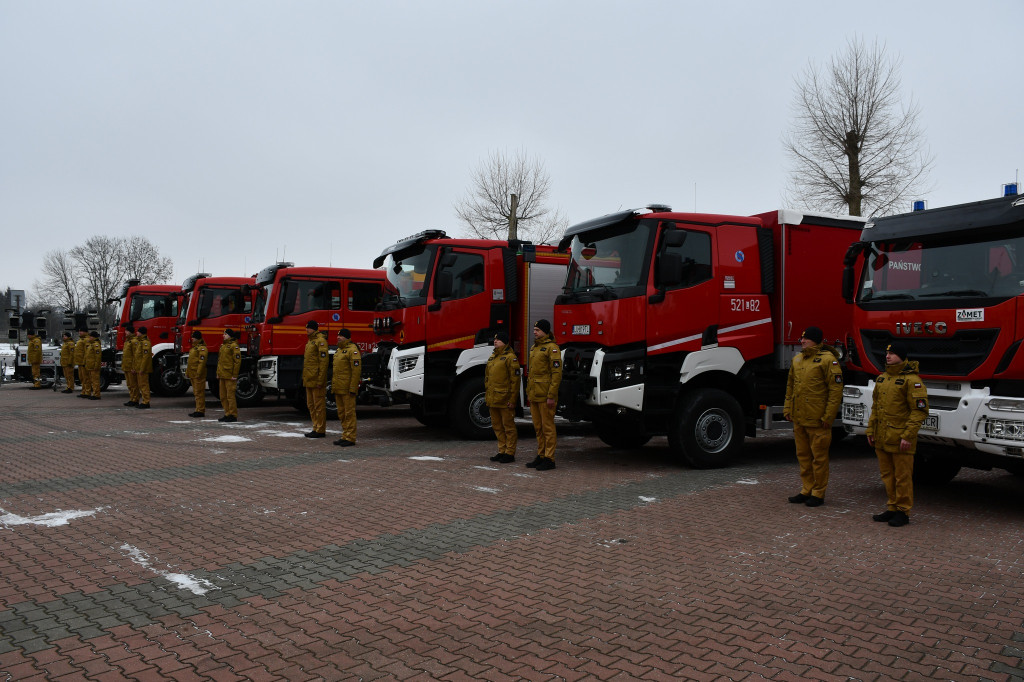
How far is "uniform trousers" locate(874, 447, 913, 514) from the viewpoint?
6.51 meters

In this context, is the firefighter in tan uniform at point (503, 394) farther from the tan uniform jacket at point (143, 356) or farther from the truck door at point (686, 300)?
the tan uniform jacket at point (143, 356)

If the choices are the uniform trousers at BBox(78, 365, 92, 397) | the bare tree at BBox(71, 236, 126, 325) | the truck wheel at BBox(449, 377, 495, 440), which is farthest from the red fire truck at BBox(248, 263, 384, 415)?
the bare tree at BBox(71, 236, 126, 325)

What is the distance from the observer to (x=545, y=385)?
9.19 meters

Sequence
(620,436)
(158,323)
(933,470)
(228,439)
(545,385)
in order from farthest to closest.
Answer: (158,323) < (228,439) < (620,436) < (545,385) < (933,470)

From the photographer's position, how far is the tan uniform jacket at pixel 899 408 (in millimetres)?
6434

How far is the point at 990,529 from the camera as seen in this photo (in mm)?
6391

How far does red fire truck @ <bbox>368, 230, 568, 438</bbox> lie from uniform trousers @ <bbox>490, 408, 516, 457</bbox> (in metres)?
1.81

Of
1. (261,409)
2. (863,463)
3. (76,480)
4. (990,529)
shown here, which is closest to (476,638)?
(990,529)

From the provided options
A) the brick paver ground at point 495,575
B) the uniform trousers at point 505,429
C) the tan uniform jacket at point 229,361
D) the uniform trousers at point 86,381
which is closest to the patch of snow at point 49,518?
the brick paver ground at point 495,575

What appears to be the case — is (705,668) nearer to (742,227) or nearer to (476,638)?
(476,638)

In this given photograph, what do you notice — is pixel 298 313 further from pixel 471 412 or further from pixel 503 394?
pixel 503 394

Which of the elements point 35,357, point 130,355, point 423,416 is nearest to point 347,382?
point 423,416

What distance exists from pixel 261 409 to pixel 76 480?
8889 millimetres

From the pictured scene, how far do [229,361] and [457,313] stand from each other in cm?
542
